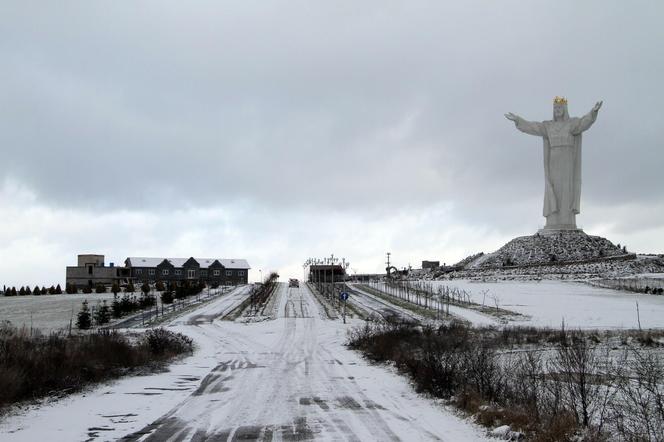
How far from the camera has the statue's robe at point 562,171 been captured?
298 feet

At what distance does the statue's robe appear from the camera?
298 ft

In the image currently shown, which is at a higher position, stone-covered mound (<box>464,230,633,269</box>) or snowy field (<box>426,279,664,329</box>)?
stone-covered mound (<box>464,230,633,269</box>)

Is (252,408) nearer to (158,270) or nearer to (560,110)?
(560,110)

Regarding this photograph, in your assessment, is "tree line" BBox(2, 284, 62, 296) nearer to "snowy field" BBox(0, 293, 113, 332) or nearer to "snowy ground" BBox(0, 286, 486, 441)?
"snowy field" BBox(0, 293, 113, 332)

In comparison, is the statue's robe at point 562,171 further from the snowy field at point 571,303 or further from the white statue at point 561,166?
the snowy field at point 571,303

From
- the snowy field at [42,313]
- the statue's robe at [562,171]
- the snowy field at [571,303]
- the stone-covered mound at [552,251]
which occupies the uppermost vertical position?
the statue's robe at [562,171]

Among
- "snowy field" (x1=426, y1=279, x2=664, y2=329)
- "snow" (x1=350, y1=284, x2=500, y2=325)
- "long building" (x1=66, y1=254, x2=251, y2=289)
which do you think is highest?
"long building" (x1=66, y1=254, x2=251, y2=289)

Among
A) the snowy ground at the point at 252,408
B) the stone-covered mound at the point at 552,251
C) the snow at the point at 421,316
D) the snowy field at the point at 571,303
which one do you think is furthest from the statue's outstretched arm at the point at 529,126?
the snowy ground at the point at 252,408

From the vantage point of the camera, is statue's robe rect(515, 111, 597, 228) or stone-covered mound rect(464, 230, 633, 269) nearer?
stone-covered mound rect(464, 230, 633, 269)

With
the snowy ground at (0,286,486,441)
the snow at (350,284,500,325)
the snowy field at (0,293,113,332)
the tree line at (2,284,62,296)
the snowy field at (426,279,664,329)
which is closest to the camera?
the snowy ground at (0,286,486,441)

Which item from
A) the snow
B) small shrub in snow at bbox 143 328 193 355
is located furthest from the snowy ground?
the snow

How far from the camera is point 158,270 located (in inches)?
4862

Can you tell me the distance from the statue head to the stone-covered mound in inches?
714

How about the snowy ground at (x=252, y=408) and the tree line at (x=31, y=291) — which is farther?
the tree line at (x=31, y=291)
